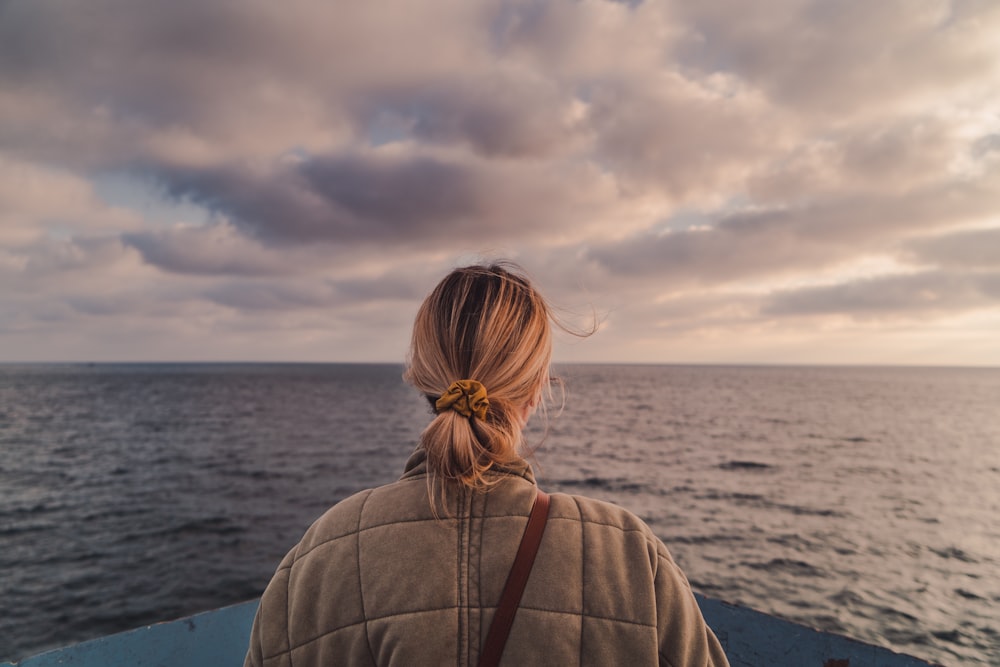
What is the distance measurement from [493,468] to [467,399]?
217 mm

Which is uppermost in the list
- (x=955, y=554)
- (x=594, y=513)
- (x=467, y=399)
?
(x=467, y=399)

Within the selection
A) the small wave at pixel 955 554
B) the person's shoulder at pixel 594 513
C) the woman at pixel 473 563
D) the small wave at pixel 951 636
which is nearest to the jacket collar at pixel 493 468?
the woman at pixel 473 563

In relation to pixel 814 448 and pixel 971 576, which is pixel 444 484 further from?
pixel 814 448

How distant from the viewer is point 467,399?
158 cm

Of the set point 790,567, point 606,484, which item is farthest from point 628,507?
point 790,567

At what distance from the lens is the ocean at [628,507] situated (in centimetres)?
1129

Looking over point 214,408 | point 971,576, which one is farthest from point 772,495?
point 214,408

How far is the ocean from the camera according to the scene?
11289 mm

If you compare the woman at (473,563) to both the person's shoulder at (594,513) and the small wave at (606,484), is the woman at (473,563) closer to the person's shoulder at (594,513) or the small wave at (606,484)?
the person's shoulder at (594,513)

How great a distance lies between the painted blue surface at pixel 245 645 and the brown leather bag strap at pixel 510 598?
2.92 meters

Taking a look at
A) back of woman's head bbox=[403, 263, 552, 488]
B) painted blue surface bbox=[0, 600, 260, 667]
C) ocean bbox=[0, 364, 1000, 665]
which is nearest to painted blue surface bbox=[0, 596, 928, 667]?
painted blue surface bbox=[0, 600, 260, 667]

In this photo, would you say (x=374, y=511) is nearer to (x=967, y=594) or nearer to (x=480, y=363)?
(x=480, y=363)

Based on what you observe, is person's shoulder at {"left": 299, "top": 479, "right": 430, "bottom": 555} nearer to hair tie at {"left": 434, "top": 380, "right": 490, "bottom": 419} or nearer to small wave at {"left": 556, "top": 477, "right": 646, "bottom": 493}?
hair tie at {"left": 434, "top": 380, "right": 490, "bottom": 419}

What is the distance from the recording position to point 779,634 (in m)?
3.68
